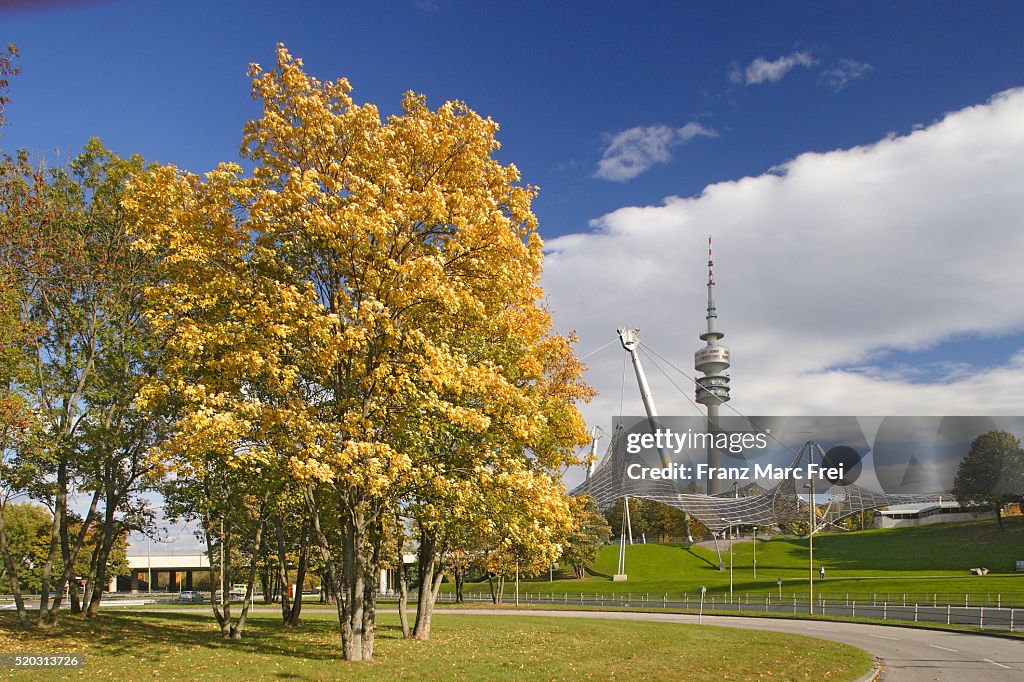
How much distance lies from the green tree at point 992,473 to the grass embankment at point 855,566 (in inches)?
187

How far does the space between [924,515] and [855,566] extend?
6602 cm

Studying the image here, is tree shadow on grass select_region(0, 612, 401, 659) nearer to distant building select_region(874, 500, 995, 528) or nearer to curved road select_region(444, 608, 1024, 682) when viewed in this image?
curved road select_region(444, 608, 1024, 682)

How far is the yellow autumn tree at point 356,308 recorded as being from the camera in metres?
16.0

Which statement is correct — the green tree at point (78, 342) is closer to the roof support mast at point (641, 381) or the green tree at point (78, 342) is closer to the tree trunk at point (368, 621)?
the tree trunk at point (368, 621)

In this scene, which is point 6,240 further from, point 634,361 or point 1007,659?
point 634,361

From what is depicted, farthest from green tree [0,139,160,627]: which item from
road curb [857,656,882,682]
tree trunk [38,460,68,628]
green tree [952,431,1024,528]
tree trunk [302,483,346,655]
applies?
green tree [952,431,1024,528]

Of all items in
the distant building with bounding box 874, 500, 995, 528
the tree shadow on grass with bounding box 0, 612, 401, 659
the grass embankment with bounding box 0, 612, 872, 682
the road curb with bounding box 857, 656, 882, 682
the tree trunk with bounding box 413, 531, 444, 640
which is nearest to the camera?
the grass embankment with bounding box 0, 612, 872, 682

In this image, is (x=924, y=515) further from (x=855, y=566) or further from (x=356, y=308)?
(x=356, y=308)

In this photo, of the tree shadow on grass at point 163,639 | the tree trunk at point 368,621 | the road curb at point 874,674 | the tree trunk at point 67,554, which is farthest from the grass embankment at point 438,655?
the tree trunk at point 67,554

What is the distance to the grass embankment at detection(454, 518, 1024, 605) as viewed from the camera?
70.1 m

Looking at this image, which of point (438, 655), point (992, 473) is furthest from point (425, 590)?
point (992, 473)

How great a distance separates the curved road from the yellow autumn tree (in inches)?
432

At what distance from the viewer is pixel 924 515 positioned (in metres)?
157

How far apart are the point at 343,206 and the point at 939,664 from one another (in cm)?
2039
